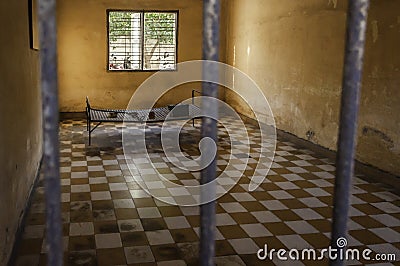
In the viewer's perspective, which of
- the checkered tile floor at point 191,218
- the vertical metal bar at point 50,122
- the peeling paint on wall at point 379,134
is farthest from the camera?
the peeling paint on wall at point 379,134

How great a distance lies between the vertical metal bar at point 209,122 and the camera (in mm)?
926

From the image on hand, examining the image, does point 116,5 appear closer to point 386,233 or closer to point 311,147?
point 311,147

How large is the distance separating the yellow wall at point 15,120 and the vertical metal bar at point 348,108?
2.26 metres

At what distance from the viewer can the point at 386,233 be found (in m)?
3.62

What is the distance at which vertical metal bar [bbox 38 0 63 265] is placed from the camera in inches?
31.2

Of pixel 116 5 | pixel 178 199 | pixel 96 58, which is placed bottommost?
pixel 178 199

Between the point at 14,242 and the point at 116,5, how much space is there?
712 centimetres

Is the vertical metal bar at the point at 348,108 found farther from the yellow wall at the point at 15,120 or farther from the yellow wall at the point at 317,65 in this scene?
the yellow wall at the point at 317,65

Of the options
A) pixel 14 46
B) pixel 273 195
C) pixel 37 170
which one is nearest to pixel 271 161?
pixel 273 195

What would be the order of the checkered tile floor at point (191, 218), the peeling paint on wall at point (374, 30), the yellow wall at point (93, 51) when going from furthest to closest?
the yellow wall at point (93, 51) < the peeling paint on wall at point (374, 30) < the checkered tile floor at point (191, 218)

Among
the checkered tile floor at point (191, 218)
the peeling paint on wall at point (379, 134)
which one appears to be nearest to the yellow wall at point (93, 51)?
the checkered tile floor at point (191, 218)

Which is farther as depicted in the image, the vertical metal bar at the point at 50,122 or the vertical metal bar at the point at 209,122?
the vertical metal bar at the point at 209,122

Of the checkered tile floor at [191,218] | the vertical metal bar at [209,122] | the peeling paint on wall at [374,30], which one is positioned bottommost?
the checkered tile floor at [191,218]

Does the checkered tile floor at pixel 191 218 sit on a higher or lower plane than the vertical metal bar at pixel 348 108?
lower
